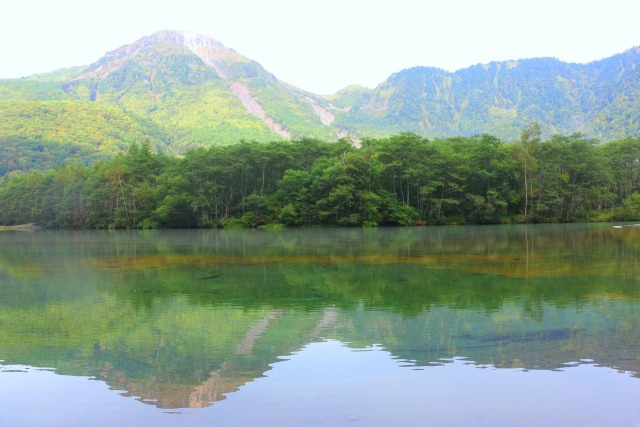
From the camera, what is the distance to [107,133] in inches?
6334

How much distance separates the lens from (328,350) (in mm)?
9062

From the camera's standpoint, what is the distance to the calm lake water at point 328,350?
21.2ft

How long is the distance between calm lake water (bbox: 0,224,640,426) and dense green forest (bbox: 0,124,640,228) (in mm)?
49902

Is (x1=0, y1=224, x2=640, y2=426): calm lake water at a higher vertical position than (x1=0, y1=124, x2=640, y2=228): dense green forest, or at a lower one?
lower

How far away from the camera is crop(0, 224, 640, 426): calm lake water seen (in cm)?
645

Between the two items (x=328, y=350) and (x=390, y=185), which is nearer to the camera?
(x=328, y=350)

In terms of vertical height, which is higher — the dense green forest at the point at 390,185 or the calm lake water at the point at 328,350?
the dense green forest at the point at 390,185

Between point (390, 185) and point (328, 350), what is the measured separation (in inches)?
2486

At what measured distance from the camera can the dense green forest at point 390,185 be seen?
67.7 metres

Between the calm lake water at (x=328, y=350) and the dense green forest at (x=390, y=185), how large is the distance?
164 feet

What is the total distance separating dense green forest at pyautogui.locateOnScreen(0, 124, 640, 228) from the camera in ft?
222

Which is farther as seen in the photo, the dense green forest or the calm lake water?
the dense green forest

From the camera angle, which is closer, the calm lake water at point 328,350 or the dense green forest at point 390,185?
the calm lake water at point 328,350

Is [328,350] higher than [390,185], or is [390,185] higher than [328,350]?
[390,185]
